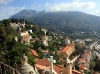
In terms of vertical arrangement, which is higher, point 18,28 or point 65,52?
point 18,28

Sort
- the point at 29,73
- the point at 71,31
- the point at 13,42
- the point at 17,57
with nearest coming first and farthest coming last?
the point at 29,73, the point at 17,57, the point at 13,42, the point at 71,31

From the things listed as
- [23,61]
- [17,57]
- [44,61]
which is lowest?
[44,61]

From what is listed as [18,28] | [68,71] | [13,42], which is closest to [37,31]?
[18,28]

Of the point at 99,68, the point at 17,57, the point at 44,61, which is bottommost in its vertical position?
the point at 99,68

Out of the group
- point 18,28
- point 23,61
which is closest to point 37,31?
point 18,28

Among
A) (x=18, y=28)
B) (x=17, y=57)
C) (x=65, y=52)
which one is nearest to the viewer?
(x=17, y=57)

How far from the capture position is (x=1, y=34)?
2294cm

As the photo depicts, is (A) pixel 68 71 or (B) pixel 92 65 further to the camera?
(B) pixel 92 65

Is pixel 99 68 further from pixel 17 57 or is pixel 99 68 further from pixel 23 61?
pixel 23 61

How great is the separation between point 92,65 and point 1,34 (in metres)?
25.8

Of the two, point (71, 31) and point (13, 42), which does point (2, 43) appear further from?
point (71, 31)

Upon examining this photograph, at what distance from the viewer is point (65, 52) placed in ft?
158

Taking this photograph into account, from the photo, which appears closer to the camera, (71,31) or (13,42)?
(13,42)

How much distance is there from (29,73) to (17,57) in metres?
9.39
